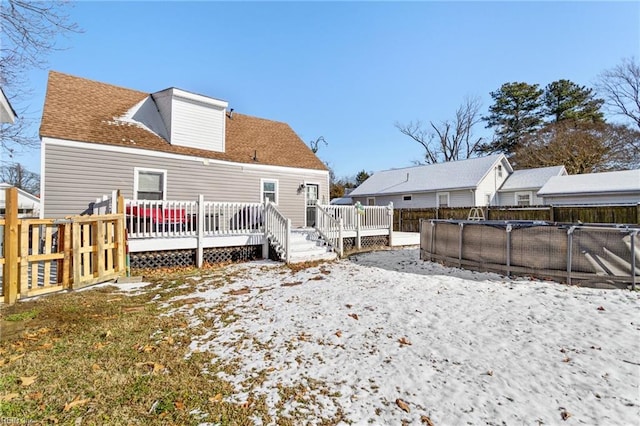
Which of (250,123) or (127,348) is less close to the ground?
(250,123)

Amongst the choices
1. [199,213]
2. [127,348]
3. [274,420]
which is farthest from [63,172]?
[274,420]

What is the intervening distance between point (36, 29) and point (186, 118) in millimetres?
4553

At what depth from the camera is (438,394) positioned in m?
2.74

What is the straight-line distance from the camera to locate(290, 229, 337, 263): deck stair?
29.9ft

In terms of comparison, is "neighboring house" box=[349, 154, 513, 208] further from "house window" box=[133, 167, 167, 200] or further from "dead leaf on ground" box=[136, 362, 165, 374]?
"dead leaf on ground" box=[136, 362, 165, 374]

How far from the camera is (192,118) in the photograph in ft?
37.7

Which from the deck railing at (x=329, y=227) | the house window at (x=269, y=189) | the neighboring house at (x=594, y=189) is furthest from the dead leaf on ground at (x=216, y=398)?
the neighboring house at (x=594, y=189)

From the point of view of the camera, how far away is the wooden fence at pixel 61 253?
5.07 metres

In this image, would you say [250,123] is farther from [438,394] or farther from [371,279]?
[438,394]

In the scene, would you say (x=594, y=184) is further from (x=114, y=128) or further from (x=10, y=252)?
(x=10, y=252)

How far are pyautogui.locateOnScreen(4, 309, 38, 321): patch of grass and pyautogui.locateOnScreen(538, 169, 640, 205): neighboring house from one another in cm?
2447

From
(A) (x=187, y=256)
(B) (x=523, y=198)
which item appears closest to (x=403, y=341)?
(A) (x=187, y=256)

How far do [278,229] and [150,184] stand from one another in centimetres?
482

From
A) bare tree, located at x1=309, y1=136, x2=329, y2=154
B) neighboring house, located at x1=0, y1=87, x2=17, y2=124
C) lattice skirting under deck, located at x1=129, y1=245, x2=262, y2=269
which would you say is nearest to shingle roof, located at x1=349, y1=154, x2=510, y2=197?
bare tree, located at x1=309, y1=136, x2=329, y2=154
